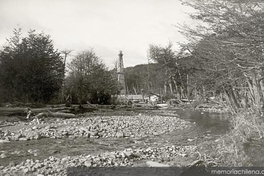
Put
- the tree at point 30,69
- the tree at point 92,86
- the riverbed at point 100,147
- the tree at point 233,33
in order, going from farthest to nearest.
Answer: the tree at point 92,86 → the tree at point 30,69 → the riverbed at point 100,147 → the tree at point 233,33

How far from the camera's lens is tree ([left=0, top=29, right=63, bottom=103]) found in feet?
68.6

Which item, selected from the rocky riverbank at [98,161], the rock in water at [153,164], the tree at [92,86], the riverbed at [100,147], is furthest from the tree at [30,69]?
the rock in water at [153,164]

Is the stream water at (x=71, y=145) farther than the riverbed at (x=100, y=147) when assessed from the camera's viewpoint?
Yes

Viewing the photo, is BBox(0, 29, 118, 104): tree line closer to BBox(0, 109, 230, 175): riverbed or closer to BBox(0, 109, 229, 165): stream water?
BBox(0, 109, 230, 175): riverbed

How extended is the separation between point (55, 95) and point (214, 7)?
2141cm

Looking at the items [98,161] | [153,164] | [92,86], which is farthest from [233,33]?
[92,86]

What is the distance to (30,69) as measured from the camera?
21531 mm

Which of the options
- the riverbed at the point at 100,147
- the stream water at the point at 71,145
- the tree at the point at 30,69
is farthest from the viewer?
the tree at the point at 30,69

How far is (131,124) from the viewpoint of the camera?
1427 centimetres

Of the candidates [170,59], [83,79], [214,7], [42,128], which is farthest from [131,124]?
[170,59]

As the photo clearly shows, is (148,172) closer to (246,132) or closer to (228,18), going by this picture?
(246,132)

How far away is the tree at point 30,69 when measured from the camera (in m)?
20.9

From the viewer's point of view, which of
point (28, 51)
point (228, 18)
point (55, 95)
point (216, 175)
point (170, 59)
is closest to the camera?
point (228, 18)

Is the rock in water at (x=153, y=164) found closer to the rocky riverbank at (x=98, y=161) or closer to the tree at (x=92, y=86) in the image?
the rocky riverbank at (x=98, y=161)
